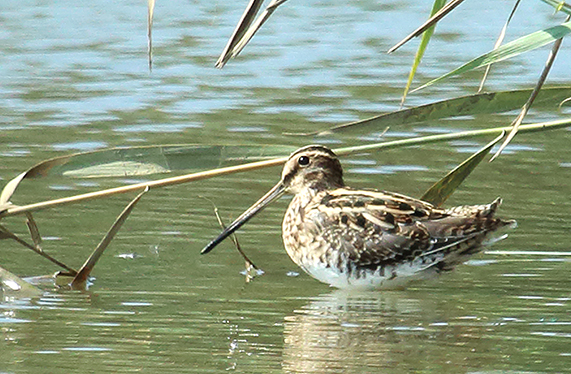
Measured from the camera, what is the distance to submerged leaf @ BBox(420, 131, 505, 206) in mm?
5941

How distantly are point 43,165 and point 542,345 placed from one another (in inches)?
87.5

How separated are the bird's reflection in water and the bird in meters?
0.12

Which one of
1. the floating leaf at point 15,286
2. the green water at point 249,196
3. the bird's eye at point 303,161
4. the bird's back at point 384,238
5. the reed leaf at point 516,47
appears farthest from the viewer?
the bird's eye at point 303,161

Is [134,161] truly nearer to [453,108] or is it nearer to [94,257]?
[94,257]

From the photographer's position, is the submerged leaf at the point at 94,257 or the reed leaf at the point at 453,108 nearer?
the reed leaf at the point at 453,108

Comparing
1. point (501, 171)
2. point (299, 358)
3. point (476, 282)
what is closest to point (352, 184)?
point (501, 171)

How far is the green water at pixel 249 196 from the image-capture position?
5543 mm

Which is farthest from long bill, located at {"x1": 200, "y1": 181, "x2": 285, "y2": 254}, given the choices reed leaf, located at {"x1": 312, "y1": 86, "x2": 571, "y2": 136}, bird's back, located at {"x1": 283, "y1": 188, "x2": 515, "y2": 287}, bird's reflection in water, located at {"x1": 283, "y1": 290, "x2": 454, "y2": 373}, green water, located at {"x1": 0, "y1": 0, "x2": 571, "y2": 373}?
reed leaf, located at {"x1": 312, "y1": 86, "x2": 571, "y2": 136}

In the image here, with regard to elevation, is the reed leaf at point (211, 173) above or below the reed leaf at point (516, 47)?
below

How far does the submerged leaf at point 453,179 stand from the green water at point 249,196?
0.48 m

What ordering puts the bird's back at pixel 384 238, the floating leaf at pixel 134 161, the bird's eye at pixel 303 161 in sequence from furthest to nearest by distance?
the bird's eye at pixel 303 161 → the bird's back at pixel 384 238 → the floating leaf at pixel 134 161

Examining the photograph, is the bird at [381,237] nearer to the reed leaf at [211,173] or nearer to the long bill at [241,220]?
the long bill at [241,220]

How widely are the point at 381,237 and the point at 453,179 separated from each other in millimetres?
632

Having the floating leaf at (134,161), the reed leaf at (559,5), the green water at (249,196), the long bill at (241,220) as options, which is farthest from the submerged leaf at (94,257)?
the reed leaf at (559,5)
